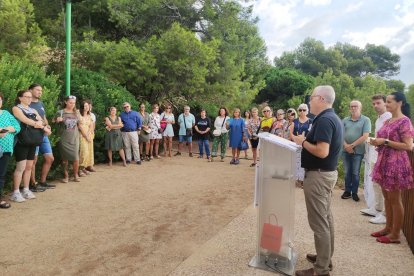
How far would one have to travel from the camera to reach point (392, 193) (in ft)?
15.0

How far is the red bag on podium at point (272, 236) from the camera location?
380cm

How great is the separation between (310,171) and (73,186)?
5653 mm

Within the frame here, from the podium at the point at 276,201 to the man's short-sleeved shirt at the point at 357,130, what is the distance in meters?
3.21

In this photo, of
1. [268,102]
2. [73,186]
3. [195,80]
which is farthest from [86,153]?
[268,102]

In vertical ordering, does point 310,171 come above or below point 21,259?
above

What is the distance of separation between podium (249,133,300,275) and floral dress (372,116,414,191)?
1588 millimetres

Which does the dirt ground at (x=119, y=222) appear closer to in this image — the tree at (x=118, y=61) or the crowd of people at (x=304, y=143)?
the crowd of people at (x=304, y=143)

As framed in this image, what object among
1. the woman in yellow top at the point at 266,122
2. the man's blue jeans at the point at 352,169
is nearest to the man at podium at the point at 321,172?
the man's blue jeans at the point at 352,169

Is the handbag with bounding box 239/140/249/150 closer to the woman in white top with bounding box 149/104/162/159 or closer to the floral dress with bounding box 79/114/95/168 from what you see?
the woman in white top with bounding box 149/104/162/159

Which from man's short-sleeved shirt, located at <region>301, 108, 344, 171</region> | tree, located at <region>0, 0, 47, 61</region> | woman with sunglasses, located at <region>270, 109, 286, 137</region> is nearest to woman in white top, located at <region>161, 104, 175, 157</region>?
woman with sunglasses, located at <region>270, 109, 286, 137</region>

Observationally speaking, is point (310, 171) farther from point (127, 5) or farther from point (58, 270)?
point (127, 5)

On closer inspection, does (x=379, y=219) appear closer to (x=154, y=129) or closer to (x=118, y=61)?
(x=154, y=129)

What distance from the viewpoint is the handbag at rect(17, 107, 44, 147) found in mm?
6086

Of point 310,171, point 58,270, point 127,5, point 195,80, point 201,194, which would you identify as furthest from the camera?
point 127,5
